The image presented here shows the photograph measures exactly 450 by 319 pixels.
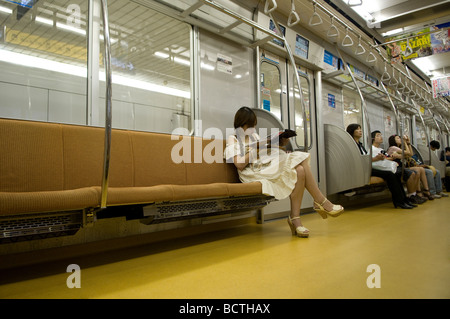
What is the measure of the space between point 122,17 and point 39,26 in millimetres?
1141

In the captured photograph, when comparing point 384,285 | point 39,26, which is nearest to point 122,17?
point 39,26

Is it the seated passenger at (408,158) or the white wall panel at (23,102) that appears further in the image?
the seated passenger at (408,158)

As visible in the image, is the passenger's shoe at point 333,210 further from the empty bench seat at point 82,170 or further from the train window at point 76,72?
the train window at point 76,72

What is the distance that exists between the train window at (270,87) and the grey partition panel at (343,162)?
1059mm

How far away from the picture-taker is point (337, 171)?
439 cm

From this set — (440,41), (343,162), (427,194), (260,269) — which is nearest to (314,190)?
(260,269)

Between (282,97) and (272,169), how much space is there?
1896 mm

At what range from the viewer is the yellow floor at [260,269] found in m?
1.25

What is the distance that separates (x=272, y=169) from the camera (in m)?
2.53

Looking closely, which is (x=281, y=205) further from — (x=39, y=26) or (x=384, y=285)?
(x=39, y=26)

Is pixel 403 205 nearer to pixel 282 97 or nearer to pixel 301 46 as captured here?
pixel 282 97

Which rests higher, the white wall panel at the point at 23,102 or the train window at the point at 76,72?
the train window at the point at 76,72


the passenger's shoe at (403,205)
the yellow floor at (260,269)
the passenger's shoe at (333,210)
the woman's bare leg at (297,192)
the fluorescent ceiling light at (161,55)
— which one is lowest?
the yellow floor at (260,269)

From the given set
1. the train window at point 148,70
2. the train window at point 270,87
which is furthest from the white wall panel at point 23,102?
the train window at point 270,87
